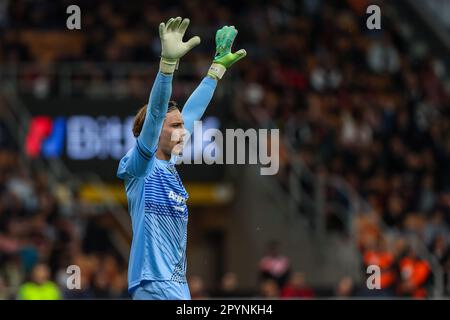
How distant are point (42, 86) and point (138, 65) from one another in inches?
62.5

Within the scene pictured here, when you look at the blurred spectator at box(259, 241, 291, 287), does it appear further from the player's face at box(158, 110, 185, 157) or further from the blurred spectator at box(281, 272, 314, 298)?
the player's face at box(158, 110, 185, 157)

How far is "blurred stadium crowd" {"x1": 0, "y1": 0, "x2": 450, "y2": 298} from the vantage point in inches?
739

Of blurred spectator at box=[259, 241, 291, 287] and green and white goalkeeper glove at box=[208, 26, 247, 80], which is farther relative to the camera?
blurred spectator at box=[259, 241, 291, 287]

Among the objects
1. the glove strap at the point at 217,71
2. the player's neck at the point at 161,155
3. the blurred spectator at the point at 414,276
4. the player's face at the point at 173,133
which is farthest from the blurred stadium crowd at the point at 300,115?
the player's face at the point at 173,133

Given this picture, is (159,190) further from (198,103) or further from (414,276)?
(414,276)

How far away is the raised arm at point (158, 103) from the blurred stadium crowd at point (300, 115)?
9142mm

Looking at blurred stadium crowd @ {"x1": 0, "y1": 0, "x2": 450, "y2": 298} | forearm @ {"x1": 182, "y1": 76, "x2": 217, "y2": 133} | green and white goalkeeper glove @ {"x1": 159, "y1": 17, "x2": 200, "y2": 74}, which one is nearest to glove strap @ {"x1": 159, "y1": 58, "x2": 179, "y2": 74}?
green and white goalkeeper glove @ {"x1": 159, "y1": 17, "x2": 200, "y2": 74}

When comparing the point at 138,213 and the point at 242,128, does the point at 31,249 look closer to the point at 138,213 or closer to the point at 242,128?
the point at 242,128

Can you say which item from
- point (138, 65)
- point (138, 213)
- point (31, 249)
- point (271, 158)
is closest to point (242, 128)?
point (271, 158)

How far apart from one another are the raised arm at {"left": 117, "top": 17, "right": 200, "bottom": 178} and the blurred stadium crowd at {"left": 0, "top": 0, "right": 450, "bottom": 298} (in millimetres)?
9142

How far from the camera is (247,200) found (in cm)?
2233

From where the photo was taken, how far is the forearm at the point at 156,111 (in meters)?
7.88

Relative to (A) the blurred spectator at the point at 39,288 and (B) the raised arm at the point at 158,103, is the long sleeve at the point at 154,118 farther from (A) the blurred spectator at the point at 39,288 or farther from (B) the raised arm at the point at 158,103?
(A) the blurred spectator at the point at 39,288

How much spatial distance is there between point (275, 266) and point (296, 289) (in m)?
1.45
